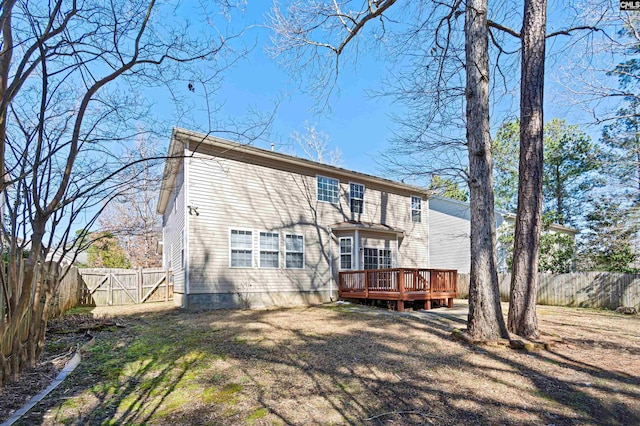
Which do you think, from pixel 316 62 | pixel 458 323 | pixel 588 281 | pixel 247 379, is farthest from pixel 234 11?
pixel 588 281

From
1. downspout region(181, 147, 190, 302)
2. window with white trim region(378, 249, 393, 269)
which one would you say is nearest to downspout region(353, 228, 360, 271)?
window with white trim region(378, 249, 393, 269)

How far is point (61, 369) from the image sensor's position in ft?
15.1

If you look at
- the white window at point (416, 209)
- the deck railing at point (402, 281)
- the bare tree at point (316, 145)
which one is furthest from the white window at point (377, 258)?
the bare tree at point (316, 145)

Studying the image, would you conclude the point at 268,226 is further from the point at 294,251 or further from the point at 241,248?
the point at 294,251

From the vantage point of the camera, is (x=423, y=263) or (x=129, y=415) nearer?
(x=129, y=415)

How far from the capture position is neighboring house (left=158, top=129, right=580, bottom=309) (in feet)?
34.6

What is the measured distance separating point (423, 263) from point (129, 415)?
46.7ft

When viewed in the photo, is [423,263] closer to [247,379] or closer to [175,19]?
[247,379]

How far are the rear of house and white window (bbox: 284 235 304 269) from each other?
0.04 meters

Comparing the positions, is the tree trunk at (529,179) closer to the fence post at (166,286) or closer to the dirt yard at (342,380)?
the dirt yard at (342,380)

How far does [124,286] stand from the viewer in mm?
14578

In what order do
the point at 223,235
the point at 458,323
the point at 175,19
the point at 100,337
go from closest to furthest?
the point at 175,19 < the point at 100,337 < the point at 458,323 < the point at 223,235

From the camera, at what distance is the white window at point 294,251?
483 inches

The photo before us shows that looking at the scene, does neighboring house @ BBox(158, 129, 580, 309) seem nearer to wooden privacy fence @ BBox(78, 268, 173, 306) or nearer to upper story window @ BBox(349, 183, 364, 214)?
upper story window @ BBox(349, 183, 364, 214)
